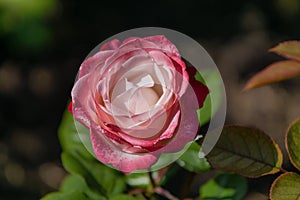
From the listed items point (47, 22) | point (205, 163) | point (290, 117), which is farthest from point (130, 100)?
point (47, 22)

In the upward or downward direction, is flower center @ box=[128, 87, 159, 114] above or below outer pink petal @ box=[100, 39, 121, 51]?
below

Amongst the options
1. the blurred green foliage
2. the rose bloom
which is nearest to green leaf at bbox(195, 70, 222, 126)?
the rose bloom

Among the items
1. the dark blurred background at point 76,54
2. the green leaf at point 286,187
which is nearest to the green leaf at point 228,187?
the green leaf at point 286,187

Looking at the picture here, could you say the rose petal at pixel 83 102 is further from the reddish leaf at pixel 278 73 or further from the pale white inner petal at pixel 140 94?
the reddish leaf at pixel 278 73

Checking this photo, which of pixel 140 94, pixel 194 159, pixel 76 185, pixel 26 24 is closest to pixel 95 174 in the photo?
pixel 76 185

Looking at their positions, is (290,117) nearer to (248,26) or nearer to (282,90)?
(282,90)

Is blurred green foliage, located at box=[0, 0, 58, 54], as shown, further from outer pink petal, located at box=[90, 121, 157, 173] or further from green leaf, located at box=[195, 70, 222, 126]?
outer pink petal, located at box=[90, 121, 157, 173]

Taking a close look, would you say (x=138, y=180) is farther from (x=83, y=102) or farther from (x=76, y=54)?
(x=76, y=54)
